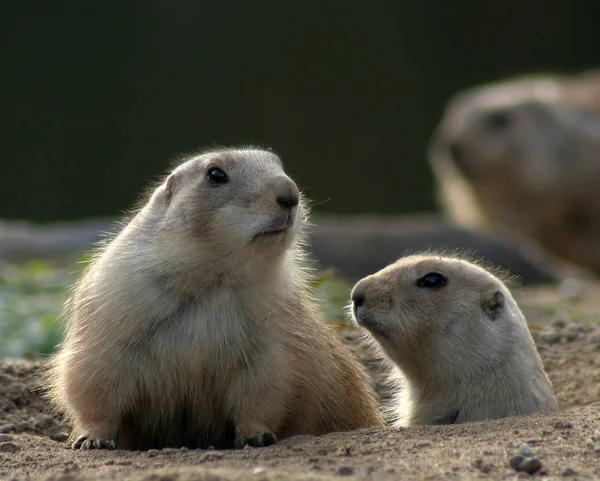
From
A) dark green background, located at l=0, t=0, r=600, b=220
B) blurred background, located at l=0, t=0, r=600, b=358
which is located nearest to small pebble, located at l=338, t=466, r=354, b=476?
blurred background, located at l=0, t=0, r=600, b=358

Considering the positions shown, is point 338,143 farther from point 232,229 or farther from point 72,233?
point 232,229

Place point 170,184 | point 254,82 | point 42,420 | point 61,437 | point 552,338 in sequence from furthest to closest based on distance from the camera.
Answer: point 254,82, point 552,338, point 42,420, point 61,437, point 170,184

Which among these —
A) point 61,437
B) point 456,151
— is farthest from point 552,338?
point 456,151

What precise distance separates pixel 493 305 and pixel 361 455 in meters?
1.47

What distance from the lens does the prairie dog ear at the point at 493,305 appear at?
5.51 meters

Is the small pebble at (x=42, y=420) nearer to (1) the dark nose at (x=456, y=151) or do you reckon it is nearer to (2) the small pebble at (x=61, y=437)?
(2) the small pebble at (x=61, y=437)

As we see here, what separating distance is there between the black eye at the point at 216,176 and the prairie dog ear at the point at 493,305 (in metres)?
1.42

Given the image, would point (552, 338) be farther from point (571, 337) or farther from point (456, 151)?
point (456, 151)

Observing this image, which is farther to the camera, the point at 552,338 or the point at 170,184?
the point at 552,338

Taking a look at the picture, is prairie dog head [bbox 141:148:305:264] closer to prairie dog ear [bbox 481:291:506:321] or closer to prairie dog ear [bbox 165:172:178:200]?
prairie dog ear [bbox 165:172:178:200]

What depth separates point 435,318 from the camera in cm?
546

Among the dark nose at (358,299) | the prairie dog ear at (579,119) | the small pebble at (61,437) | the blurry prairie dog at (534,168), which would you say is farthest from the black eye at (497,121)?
the small pebble at (61,437)

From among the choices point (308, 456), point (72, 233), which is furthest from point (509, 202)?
point (308, 456)

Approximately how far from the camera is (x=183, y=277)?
16.0 feet
